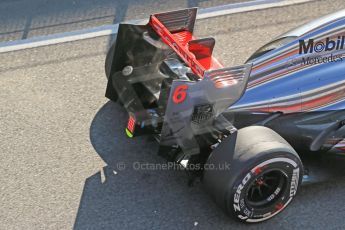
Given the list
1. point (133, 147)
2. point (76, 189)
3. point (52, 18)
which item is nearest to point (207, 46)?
point (133, 147)

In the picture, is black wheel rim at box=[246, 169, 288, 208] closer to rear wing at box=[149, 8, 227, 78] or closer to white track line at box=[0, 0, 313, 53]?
rear wing at box=[149, 8, 227, 78]

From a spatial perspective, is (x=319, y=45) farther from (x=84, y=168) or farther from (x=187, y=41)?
(x=84, y=168)

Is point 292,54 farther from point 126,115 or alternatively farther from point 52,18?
point 52,18

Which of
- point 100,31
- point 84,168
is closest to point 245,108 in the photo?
point 84,168

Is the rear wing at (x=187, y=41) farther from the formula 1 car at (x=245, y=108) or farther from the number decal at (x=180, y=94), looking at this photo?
the number decal at (x=180, y=94)

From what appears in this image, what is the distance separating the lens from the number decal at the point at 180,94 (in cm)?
400

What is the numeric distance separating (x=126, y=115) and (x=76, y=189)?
1.01 meters

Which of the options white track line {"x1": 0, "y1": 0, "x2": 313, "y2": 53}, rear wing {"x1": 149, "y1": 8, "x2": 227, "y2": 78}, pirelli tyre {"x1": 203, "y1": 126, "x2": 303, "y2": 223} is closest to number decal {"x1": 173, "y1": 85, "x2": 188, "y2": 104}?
rear wing {"x1": 149, "y1": 8, "x2": 227, "y2": 78}

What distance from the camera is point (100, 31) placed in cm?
694

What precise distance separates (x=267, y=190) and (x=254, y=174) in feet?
1.13

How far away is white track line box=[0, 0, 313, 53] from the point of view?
265 inches

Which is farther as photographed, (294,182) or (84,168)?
(84,168)

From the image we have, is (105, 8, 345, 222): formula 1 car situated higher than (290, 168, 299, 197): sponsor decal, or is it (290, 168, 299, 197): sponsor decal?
(105, 8, 345, 222): formula 1 car

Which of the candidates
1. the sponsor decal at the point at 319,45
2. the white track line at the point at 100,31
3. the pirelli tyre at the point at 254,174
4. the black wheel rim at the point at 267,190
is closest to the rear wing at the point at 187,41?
the pirelli tyre at the point at 254,174
